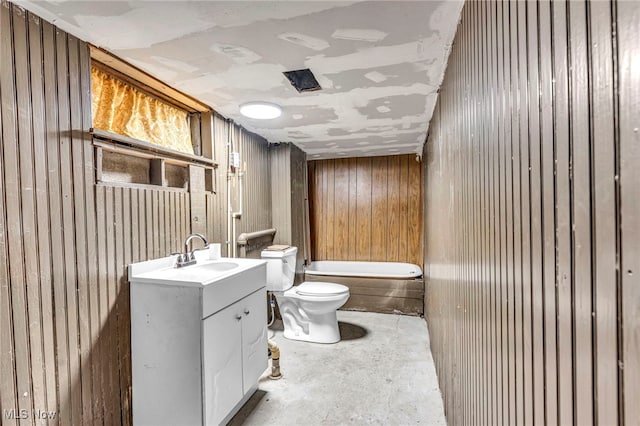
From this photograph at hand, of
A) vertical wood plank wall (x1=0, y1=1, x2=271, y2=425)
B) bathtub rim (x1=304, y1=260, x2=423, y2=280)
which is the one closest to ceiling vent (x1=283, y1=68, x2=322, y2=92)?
vertical wood plank wall (x1=0, y1=1, x2=271, y2=425)

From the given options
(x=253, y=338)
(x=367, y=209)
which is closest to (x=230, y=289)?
(x=253, y=338)

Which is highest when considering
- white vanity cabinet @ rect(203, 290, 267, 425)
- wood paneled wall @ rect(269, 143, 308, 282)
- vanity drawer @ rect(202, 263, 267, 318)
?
wood paneled wall @ rect(269, 143, 308, 282)

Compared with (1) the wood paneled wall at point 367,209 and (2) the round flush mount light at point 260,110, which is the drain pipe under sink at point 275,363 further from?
(1) the wood paneled wall at point 367,209

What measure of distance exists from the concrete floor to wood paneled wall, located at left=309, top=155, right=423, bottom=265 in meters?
1.35

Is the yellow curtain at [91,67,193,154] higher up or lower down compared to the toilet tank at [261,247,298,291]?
higher up

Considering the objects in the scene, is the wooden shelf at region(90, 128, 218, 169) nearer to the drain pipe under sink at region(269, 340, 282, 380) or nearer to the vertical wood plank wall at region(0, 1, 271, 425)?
the vertical wood plank wall at region(0, 1, 271, 425)

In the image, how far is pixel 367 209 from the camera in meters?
4.28

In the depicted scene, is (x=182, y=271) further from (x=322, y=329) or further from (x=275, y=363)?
(x=322, y=329)

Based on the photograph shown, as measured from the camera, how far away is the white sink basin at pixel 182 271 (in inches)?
64.3

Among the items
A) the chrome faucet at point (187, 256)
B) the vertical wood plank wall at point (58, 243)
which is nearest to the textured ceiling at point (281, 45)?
the vertical wood plank wall at point (58, 243)

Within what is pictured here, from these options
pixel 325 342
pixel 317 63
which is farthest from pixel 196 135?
pixel 325 342

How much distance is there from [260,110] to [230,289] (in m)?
1.29

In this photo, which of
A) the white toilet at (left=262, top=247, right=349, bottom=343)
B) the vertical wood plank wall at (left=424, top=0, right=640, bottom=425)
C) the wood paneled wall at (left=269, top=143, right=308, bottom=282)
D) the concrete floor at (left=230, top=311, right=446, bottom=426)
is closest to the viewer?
the vertical wood plank wall at (left=424, top=0, right=640, bottom=425)

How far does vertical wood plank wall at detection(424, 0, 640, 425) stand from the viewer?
39 cm
